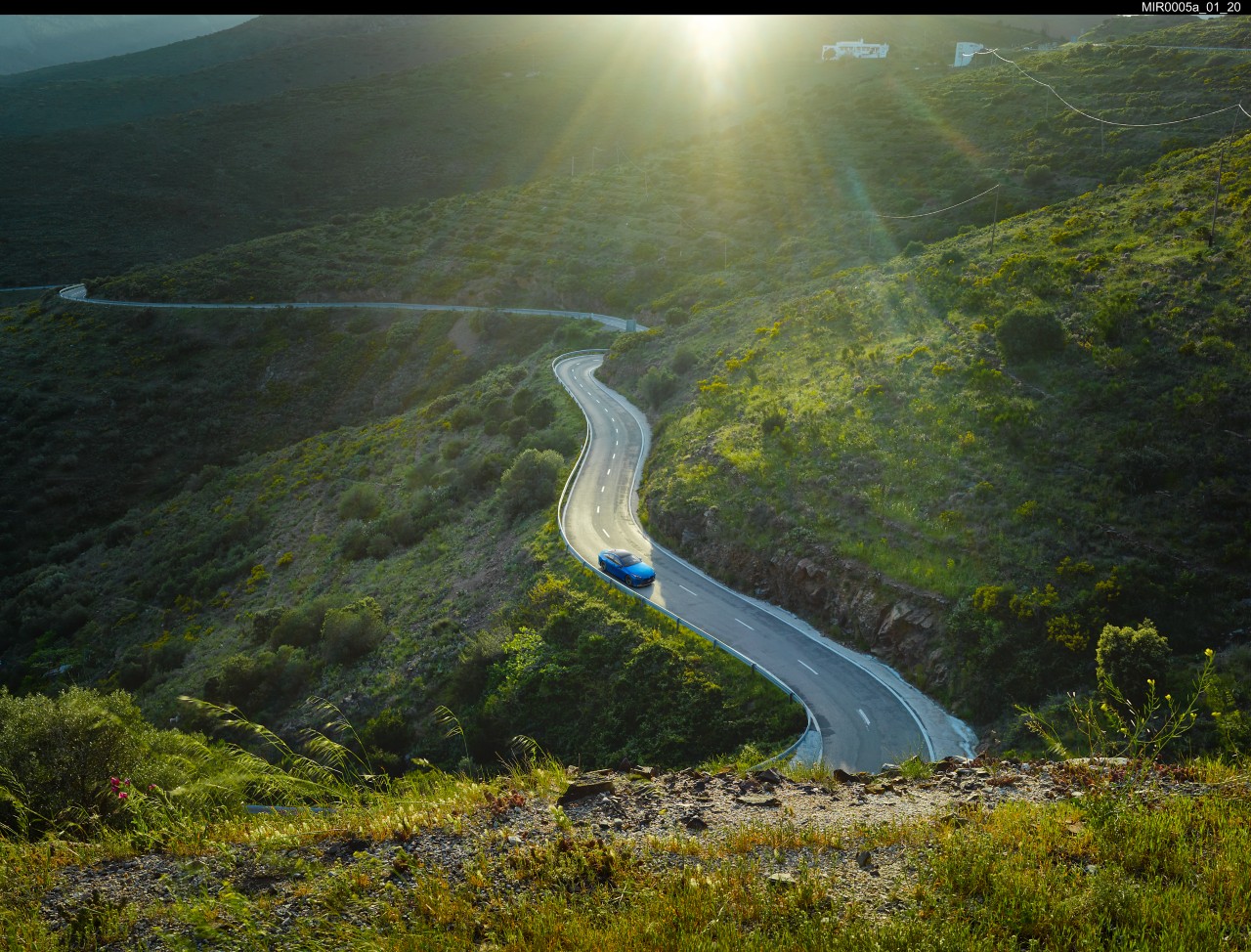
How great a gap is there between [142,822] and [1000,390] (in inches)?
1129

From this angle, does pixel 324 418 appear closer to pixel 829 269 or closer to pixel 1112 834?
pixel 829 269

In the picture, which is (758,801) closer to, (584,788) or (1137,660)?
(584,788)

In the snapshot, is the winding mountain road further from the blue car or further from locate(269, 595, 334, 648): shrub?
locate(269, 595, 334, 648): shrub

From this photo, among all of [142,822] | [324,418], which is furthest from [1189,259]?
[324,418]

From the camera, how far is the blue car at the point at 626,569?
27.0 m

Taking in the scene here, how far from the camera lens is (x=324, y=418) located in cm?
6562

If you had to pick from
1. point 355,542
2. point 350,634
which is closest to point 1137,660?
point 350,634

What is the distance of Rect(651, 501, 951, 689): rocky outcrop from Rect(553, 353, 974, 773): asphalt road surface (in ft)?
1.56

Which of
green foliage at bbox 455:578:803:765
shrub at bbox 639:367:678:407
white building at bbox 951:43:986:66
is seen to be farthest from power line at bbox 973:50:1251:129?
green foliage at bbox 455:578:803:765

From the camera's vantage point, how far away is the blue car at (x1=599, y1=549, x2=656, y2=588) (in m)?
27.0

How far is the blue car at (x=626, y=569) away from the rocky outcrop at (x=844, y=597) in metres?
2.39

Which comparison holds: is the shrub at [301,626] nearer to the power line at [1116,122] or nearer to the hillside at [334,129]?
the power line at [1116,122]

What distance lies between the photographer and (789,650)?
23219 mm

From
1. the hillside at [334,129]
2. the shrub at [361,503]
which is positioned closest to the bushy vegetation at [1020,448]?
the shrub at [361,503]
